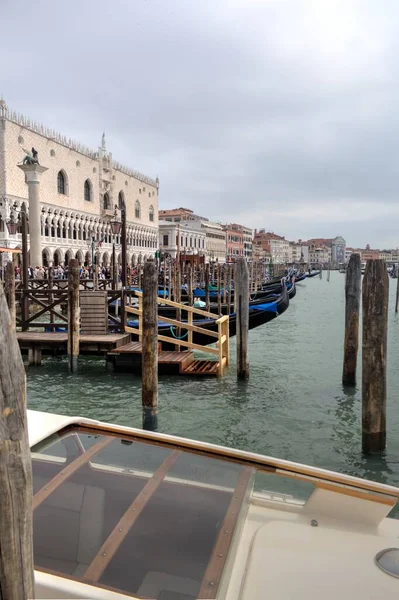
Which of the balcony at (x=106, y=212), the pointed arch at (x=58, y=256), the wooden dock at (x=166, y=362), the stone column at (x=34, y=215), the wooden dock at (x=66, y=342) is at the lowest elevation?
the wooden dock at (x=166, y=362)

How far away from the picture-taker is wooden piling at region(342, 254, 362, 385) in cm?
651

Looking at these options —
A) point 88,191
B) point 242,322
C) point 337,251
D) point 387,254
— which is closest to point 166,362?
point 242,322

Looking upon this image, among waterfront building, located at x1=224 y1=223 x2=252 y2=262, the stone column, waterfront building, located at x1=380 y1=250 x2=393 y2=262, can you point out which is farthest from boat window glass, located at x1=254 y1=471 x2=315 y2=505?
waterfront building, located at x1=380 y1=250 x2=393 y2=262

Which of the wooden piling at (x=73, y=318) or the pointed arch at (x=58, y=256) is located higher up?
the pointed arch at (x=58, y=256)

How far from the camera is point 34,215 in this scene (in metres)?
21.0

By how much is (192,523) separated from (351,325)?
526 centimetres

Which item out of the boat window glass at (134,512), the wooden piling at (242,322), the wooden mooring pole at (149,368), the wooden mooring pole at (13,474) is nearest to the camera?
the wooden mooring pole at (13,474)

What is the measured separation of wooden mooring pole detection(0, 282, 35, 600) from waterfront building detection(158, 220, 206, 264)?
43.6 metres

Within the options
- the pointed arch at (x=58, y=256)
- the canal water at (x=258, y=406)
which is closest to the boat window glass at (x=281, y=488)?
the canal water at (x=258, y=406)

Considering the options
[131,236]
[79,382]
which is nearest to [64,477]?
[79,382]

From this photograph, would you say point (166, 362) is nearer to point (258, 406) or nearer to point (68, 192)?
point (258, 406)

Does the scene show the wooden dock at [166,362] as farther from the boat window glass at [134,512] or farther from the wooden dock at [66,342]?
the boat window glass at [134,512]

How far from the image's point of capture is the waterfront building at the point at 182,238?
4947cm

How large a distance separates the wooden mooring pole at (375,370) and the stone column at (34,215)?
18327mm
